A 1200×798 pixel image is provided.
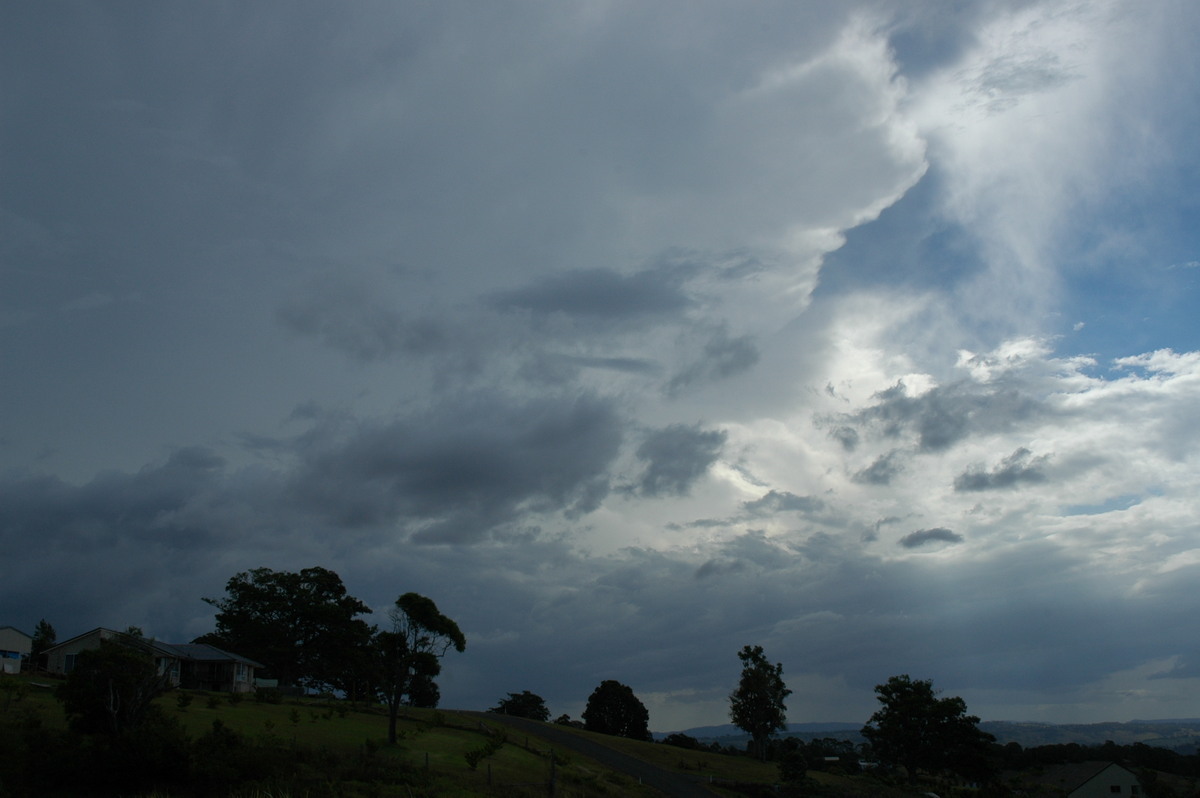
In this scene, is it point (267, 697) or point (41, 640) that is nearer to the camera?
point (267, 697)

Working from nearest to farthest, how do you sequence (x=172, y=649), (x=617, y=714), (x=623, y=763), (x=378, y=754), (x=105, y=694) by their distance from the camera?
(x=105, y=694) → (x=378, y=754) → (x=623, y=763) → (x=172, y=649) → (x=617, y=714)

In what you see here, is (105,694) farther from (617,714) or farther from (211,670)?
(617,714)

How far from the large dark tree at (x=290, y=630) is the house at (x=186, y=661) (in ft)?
51.7

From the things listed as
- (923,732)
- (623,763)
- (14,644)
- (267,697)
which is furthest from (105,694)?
(923,732)

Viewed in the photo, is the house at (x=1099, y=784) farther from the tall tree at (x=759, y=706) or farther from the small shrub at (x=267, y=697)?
the small shrub at (x=267, y=697)

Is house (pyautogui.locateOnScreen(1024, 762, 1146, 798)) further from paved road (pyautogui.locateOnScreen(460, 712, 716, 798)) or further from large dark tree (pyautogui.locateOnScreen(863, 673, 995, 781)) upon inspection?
paved road (pyautogui.locateOnScreen(460, 712, 716, 798))

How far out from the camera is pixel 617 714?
98.1m

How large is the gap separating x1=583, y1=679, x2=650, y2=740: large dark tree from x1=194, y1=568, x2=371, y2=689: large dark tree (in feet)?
92.8

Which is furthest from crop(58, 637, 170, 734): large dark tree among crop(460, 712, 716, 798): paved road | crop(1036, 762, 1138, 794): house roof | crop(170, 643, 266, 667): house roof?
crop(1036, 762, 1138, 794): house roof

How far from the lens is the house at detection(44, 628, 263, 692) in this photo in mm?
66062

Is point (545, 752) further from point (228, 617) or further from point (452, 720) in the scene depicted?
point (228, 617)

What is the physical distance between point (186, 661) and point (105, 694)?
1859 inches

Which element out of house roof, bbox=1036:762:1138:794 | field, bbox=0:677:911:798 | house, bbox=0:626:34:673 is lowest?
house roof, bbox=1036:762:1138:794

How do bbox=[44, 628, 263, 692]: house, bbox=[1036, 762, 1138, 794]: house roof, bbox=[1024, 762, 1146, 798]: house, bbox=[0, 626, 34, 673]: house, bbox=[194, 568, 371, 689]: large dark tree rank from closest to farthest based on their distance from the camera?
1. bbox=[44, 628, 263, 692]: house
2. bbox=[0, 626, 34, 673]: house
3. bbox=[1024, 762, 1146, 798]: house
4. bbox=[1036, 762, 1138, 794]: house roof
5. bbox=[194, 568, 371, 689]: large dark tree
